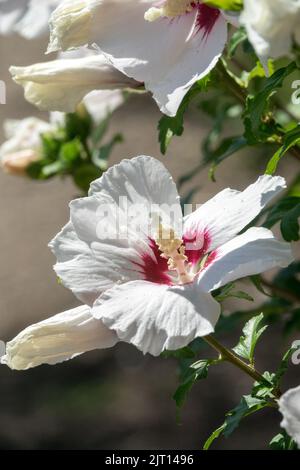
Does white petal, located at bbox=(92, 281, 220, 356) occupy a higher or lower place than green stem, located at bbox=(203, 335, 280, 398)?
higher

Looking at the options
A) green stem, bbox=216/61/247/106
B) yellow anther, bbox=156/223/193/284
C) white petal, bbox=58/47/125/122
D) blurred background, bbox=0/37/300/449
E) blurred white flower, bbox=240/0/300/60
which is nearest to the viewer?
blurred white flower, bbox=240/0/300/60

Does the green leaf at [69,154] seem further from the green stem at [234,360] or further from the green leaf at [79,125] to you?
the green stem at [234,360]

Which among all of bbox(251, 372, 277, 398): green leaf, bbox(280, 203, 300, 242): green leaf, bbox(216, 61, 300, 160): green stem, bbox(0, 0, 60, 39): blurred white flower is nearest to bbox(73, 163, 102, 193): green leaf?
bbox(0, 0, 60, 39): blurred white flower

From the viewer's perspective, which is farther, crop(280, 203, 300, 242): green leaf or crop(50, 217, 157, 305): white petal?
crop(280, 203, 300, 242): green leaf

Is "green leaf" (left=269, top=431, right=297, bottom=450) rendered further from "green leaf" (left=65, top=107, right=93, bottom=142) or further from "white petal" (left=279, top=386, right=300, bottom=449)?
"green leaf" (left=65, top=107, right=93, bottom=142)

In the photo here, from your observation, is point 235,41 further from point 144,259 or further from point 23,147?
point 23,147

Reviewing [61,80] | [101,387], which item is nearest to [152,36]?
[61,80]
